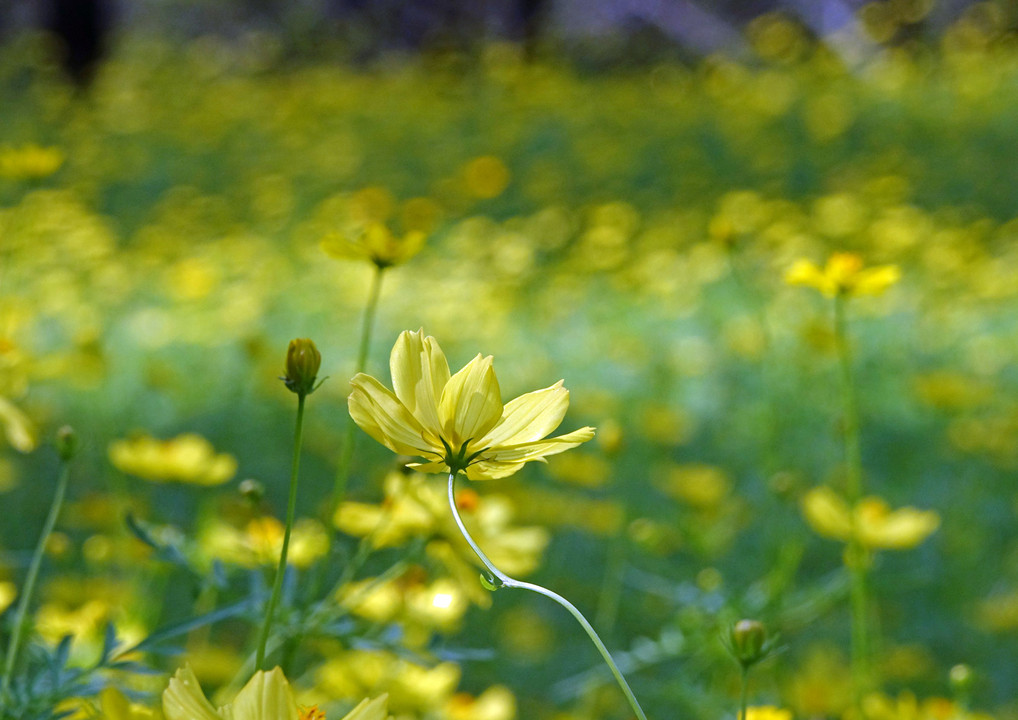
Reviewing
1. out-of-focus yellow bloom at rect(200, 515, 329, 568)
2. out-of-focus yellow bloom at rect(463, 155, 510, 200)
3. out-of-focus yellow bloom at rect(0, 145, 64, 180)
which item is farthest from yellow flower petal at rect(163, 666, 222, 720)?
out-of-focus yellow bloom at rect(463, 155, 510, 200)

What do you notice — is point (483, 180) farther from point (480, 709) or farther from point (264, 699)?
point (264, 699)

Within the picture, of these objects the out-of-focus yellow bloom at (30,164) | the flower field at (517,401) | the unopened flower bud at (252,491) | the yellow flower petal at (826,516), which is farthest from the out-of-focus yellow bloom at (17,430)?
the yellow flower petal at (826,516)

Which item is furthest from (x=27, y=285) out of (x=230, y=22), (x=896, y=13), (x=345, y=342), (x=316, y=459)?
(x=230, y=22)

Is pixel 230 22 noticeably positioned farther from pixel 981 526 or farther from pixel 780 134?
pixel 981 526

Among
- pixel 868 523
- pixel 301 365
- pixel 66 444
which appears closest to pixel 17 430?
pixel 66 444

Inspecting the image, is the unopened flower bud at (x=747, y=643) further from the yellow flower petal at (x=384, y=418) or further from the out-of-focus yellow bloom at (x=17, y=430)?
the out-of-focus yellow bloom at (x=17, y=430)
